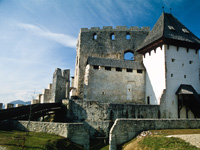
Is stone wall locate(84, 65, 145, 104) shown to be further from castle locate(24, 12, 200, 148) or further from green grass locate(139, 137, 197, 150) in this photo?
green grass locate(139, 137, 197, 150)

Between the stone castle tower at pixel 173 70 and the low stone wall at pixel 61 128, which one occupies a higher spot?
the stone castle tower at pixel 173 70

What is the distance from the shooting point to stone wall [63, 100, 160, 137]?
67.1 feet

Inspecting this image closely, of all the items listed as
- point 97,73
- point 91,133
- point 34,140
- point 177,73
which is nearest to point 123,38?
point 97,73

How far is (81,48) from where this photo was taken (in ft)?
104

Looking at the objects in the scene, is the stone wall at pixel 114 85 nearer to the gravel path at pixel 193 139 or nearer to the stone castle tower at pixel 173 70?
the stone castle tower at pixel 173 70

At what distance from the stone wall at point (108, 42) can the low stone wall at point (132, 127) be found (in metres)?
16.3

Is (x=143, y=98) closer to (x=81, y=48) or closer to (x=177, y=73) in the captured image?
(x=177, y=73)

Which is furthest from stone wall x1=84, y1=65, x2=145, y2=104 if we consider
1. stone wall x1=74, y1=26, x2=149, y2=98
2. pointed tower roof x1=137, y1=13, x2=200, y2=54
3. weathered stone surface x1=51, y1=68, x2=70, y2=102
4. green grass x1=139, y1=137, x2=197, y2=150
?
green grass x1=139, y1=137, x2=197, y2=150

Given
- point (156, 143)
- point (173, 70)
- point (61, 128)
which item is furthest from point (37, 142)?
point (173, 70)

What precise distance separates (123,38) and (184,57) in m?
11.5

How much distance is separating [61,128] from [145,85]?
16341 mm

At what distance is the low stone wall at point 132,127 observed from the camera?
16.1m

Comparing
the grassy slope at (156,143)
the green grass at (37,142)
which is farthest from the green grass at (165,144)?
the green grass at (37,142)

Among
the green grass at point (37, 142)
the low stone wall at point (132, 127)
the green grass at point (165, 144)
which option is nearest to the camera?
the green grass at point (37, 142)
